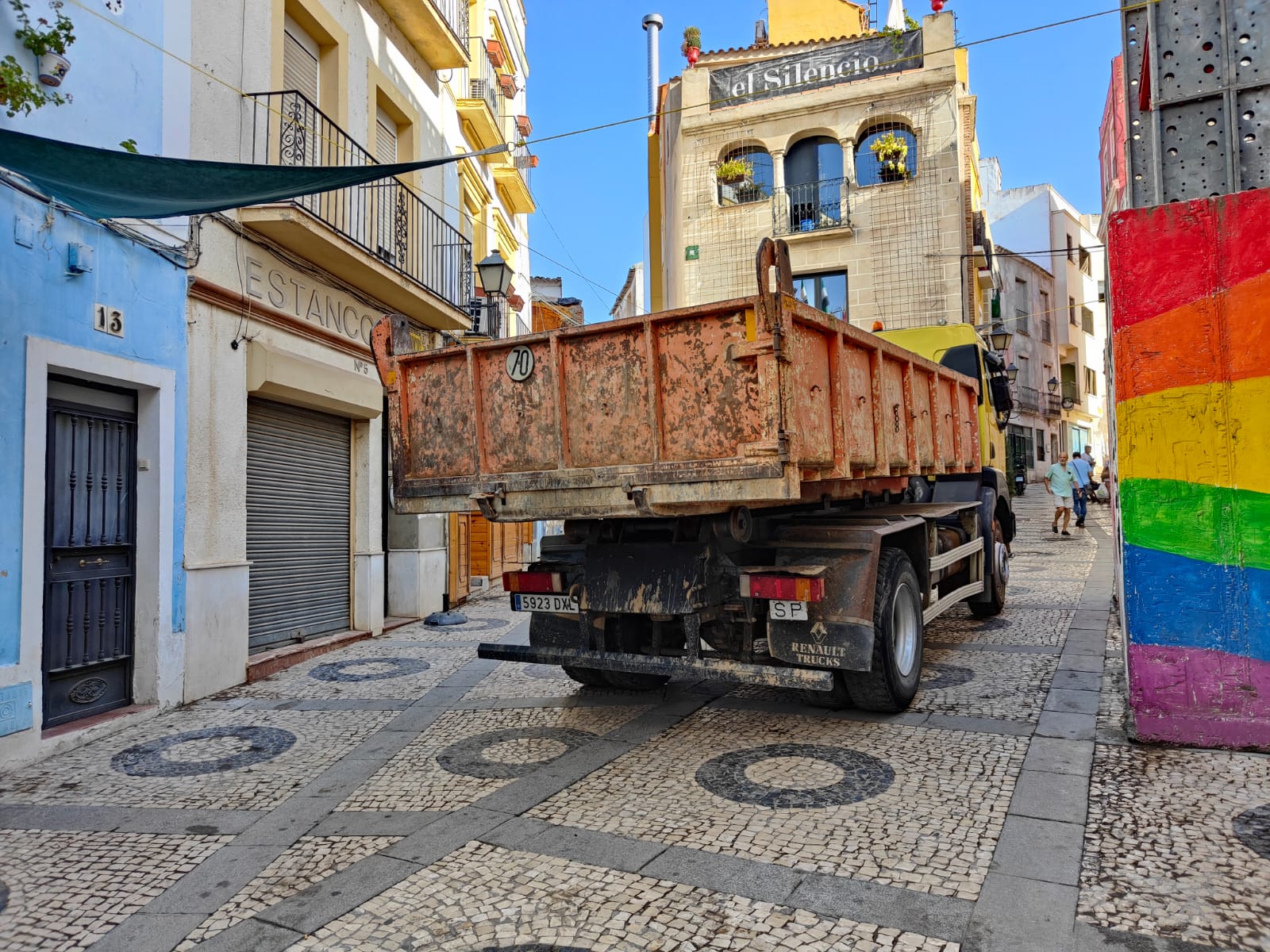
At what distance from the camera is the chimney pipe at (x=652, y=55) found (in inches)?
886

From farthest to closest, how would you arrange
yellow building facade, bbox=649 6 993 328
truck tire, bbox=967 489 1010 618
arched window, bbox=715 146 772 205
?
arched window, bbox=715 146 772 205
yellow building facade, bbox=649 6 993 328
truck tire, bbox=967 489 1010 618

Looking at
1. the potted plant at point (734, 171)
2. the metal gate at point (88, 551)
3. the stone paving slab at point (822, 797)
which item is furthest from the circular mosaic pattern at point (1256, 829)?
the potted plant at point (734, 171)

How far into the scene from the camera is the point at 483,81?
54.0 feet

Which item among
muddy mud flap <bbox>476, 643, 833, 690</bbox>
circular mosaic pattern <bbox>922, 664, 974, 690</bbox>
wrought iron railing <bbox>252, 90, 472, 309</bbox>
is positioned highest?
wrought iron railing <bbox>252, 90, 472, 309</bbox>

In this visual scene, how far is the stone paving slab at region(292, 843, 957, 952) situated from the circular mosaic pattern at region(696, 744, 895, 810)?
3.35 ft

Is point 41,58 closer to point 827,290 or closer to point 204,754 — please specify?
point 204,754

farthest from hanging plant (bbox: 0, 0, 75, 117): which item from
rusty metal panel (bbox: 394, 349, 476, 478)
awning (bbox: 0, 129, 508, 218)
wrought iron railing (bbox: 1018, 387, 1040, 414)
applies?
wrought iron railing (bbox: 1018, 387, 1040, 414)

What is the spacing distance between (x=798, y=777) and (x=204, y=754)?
3.73m

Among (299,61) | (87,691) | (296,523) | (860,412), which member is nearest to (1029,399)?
(299,61)

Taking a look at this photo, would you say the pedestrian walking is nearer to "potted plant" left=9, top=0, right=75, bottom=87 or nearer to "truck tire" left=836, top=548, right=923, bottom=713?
"truck tire" left=836, top=548, right=923, bottom=713

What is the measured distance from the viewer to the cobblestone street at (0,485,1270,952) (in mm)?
2979

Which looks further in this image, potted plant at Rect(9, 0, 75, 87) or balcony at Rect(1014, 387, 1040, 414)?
balcony at Rect(1014, 387, 1040, 414)

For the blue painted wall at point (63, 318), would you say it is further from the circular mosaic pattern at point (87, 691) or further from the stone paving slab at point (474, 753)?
the stone paving slab at point (474, 753)

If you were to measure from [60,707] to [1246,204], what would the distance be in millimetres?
7961
